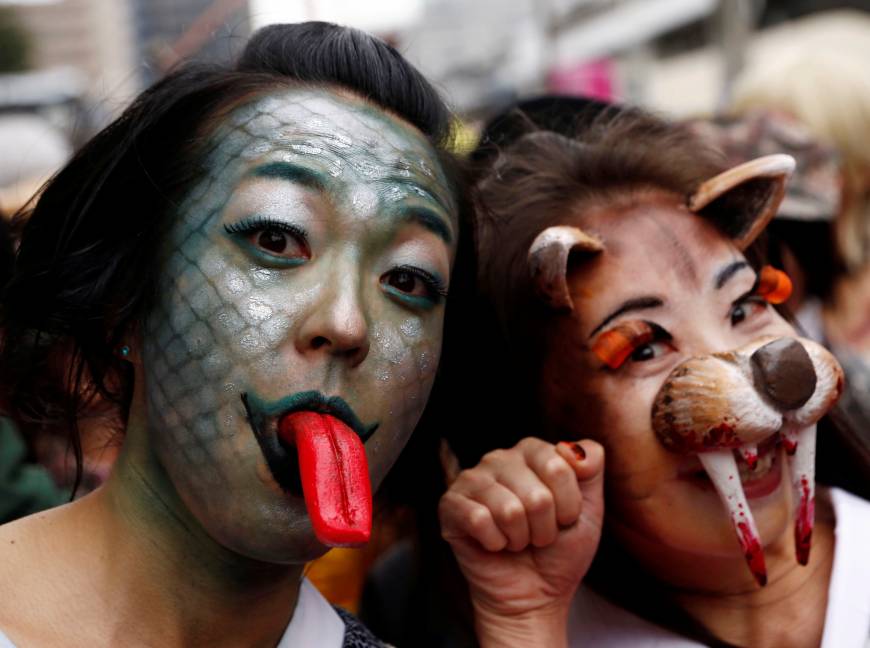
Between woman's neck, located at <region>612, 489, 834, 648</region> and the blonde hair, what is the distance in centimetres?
200

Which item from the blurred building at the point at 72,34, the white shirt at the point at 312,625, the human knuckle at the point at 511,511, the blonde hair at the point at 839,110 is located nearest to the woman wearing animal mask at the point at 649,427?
the human knuckle at the point at 511,511

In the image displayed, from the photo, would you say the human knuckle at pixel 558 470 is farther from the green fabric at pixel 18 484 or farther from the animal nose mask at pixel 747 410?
the green fabric at pixel 18 484

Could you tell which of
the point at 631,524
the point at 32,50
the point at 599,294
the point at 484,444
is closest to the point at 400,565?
the point at 484,444

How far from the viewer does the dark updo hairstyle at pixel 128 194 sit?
4.74 ft

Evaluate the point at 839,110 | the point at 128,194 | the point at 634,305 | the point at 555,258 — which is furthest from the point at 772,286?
the point at 839,110

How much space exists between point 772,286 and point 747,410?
34 centimetres

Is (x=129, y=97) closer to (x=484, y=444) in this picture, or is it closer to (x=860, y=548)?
(x=484, y=444)

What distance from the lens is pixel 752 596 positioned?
1.83m

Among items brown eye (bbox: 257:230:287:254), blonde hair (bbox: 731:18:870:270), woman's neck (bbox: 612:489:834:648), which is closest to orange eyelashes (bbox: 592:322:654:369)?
woman's neck (bbox: 612:489:834:648)

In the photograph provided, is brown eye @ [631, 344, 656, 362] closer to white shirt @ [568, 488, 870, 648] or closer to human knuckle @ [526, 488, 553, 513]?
human knuckle @ [526, 488, 553, 513]

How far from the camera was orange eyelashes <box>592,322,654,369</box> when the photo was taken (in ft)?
5.53

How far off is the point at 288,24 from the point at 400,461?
2.61 feet

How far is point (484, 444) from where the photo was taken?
201 cm

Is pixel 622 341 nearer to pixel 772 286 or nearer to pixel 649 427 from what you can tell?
pixel 649 427
